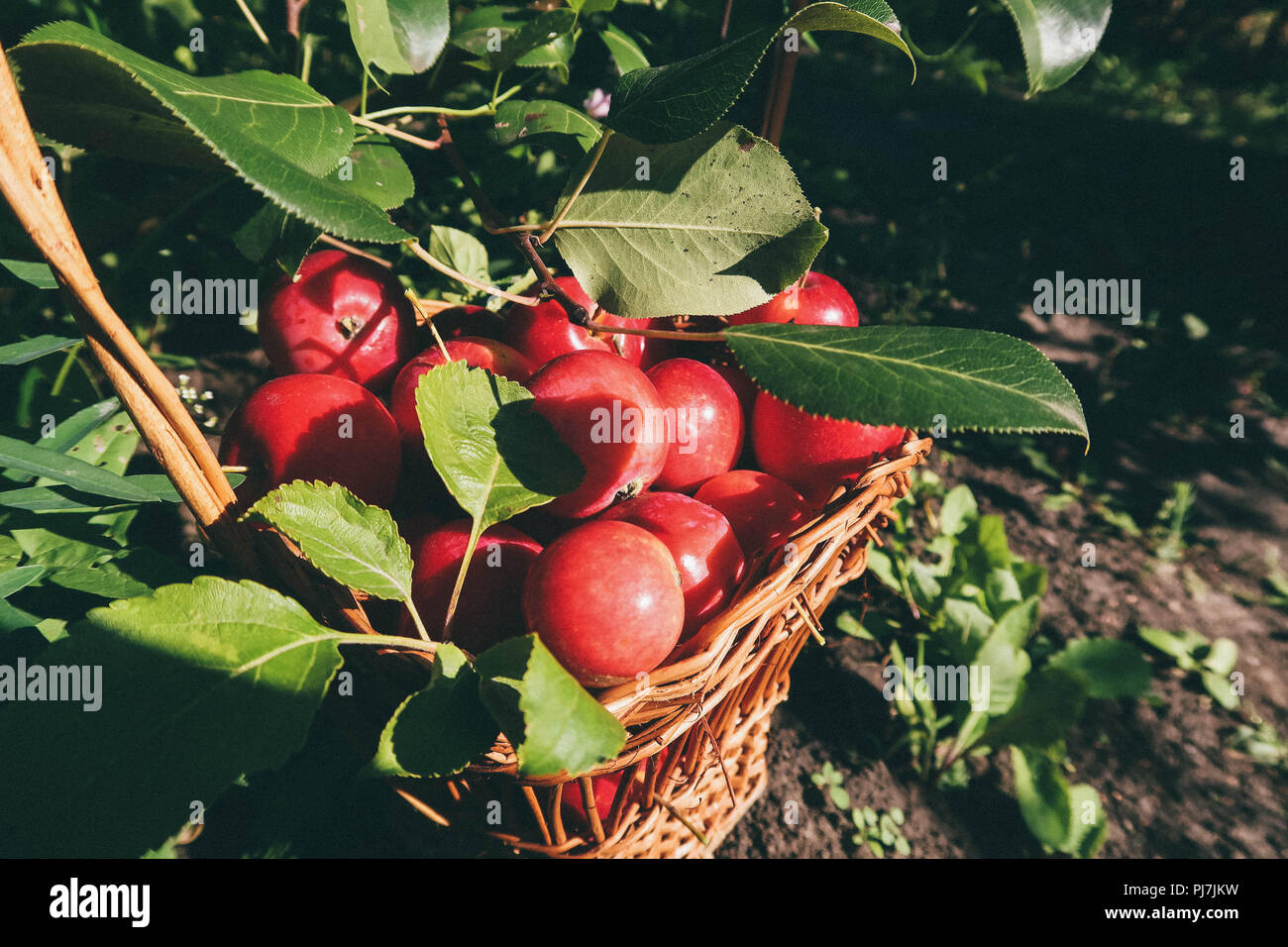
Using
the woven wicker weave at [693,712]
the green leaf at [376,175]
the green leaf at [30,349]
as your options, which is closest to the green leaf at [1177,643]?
the woven wicker weave at [693,712]

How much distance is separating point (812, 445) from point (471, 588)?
16.8 inches

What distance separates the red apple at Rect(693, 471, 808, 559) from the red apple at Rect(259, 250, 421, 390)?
0.47 metres

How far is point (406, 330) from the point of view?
92 cm

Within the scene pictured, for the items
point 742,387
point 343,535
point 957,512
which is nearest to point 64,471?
point 343,535

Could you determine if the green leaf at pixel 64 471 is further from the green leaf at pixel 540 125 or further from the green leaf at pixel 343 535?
the green leaf at pixel 540 125

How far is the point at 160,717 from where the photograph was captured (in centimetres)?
45

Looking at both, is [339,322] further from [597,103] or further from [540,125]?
[597,103]

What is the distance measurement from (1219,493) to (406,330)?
2.15 metres

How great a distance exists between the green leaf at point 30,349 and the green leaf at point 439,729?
568 mm

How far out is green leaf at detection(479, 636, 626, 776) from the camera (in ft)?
1.36

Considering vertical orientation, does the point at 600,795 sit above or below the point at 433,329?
below

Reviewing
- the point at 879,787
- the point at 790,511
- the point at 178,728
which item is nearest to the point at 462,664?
the point at 178,728

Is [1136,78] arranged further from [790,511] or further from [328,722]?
[328,722]

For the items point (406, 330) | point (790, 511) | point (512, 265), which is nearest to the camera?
point (790, 511)
